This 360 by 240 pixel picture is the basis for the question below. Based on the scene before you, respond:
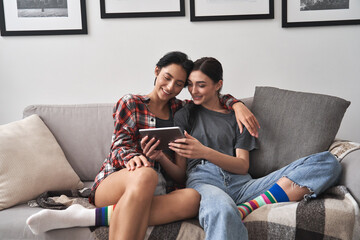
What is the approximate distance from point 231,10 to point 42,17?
1.26m

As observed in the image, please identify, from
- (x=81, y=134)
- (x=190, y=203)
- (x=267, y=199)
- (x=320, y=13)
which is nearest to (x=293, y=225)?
(x=267, y=199)

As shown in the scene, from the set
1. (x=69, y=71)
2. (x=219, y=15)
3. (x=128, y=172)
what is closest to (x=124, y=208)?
(x=128, y=172)

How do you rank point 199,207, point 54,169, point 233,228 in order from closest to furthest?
1. point 233,228
2. point 199,207
3. point 54,169

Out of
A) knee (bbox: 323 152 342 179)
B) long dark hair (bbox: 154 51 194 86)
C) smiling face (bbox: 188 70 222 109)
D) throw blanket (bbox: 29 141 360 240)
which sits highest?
long dark hair (bbox: 154 51 194 86)

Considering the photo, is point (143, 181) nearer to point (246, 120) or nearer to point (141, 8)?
point (246, 120)

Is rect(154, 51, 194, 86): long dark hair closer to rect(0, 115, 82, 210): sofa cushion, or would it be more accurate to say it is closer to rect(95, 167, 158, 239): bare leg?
rect(95, 167, 158, 239): bare leg

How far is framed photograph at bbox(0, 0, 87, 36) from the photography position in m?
2.15

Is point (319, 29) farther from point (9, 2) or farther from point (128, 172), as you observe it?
point (9, 2)

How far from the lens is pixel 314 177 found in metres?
1.44

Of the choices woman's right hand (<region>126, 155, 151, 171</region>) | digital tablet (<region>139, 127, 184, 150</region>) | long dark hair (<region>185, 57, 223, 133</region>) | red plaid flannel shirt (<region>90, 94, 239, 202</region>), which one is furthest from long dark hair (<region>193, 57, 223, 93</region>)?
woman's right hand (<region>126, 155, 151, 171</region>)

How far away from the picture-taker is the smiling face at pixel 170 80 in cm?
166

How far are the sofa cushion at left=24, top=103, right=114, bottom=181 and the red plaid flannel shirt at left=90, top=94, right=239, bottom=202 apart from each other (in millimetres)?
286

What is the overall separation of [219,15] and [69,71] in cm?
109

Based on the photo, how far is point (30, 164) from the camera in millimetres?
1602
